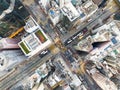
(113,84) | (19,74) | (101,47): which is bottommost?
(113,84)

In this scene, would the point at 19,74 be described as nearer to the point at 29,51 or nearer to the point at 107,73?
the point at 29,51

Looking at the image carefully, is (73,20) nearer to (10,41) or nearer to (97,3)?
(97,3)

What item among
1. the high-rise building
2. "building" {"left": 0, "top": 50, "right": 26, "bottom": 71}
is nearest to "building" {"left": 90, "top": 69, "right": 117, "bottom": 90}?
"building" {"left": 0, "top": 50, "right": 26, "bottom": 71}

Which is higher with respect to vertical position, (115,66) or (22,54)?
(22,54)

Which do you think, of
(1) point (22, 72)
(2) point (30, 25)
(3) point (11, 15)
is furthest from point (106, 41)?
(3) point (11, 15)

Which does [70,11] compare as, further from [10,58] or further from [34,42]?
[10,58]

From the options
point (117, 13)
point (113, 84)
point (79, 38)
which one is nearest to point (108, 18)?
point (117, 13)
